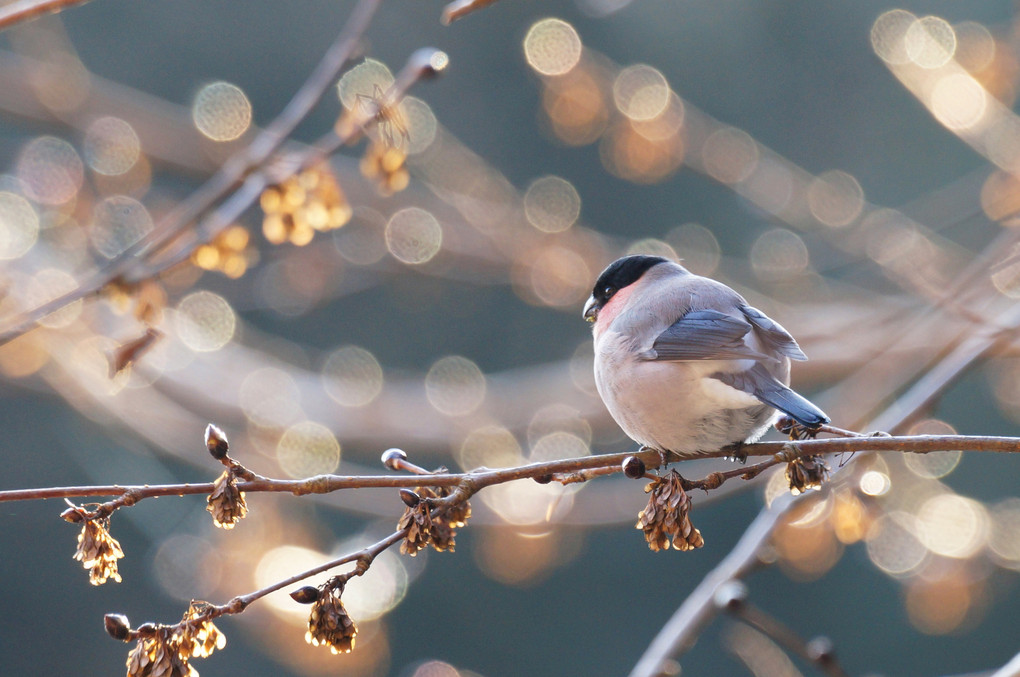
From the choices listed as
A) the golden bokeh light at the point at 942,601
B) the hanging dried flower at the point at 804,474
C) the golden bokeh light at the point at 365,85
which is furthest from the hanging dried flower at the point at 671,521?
the golden bokeh light at the point at 942,601

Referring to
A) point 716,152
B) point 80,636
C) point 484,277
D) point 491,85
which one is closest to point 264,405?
point 484,277

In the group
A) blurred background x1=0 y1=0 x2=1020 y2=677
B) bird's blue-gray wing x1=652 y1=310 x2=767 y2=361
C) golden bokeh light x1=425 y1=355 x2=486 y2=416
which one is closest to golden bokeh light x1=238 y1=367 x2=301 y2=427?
blurred background x1=0 y1=0 x2=1020 y2=677

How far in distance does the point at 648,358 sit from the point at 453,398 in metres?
2.02

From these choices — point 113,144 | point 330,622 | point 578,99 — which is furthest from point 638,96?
point 330,622

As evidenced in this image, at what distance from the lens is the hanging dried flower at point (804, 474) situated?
1.25 m

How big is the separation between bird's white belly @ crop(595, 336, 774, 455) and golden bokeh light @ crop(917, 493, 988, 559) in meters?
1.39

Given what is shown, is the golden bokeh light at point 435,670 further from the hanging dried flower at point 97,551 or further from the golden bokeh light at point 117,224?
the hanging dried flower at point 97,551

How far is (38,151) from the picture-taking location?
12.4ft

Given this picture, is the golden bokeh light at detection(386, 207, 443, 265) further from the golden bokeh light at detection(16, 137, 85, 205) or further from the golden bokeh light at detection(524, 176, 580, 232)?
the golden bokeh light at detection(16, 137, 85, 205)

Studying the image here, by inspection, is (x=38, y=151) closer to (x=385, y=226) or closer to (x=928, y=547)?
(x=385, y=226)

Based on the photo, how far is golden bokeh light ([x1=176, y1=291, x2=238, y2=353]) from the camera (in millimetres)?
3406

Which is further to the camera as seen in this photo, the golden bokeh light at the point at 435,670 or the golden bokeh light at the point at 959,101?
the golden bokeh light at the point at 435,670

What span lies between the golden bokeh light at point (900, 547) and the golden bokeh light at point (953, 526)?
48 millimetres

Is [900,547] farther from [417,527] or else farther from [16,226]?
[16,226]
